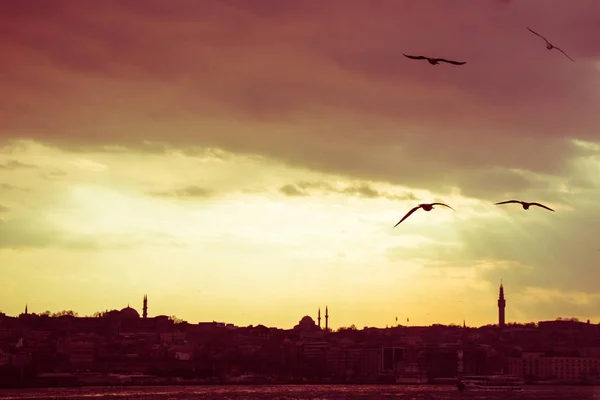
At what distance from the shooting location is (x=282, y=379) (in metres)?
145

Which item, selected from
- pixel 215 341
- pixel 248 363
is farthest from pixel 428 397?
pixel 215 341

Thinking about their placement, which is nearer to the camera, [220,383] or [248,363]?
[220,383]

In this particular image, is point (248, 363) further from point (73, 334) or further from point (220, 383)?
point (73, 334)

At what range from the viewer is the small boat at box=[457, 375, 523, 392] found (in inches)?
4953

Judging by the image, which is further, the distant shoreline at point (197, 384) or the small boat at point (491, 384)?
the small boat at point (491, 384)

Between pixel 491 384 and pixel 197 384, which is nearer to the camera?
pixel 491 384

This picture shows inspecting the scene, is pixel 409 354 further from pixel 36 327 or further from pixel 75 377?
pixel 36 327

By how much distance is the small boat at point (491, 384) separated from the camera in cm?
12581

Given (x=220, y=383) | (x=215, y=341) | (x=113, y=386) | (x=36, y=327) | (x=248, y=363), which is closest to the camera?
(x=113, y=386)


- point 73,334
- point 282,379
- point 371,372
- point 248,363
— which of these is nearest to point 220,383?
point 282,379

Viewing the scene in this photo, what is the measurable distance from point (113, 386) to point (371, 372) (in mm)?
43815

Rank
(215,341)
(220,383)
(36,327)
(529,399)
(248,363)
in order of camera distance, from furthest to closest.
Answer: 1. (36,327)
2. (215,341)
3. (248,363)
4. (220,383)
5. (529,399)

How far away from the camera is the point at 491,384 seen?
129 metres

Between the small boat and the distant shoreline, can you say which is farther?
the small boat
